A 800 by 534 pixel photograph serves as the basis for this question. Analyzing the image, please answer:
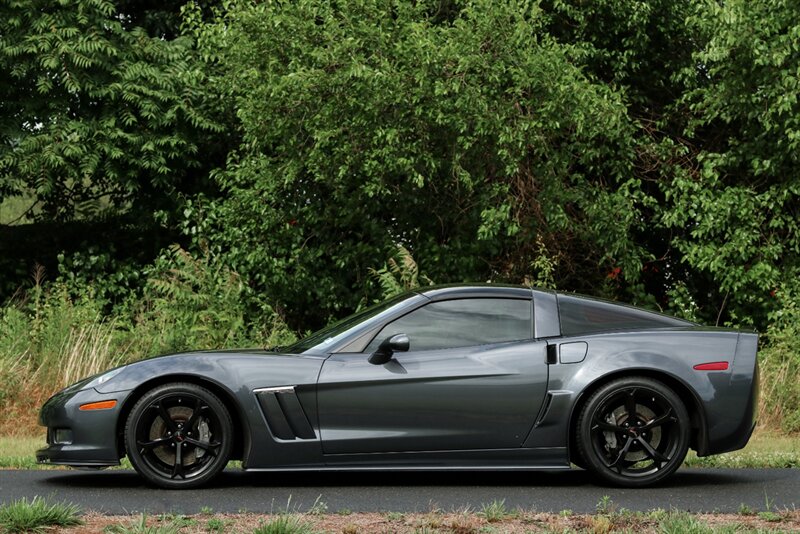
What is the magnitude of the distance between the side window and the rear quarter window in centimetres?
27

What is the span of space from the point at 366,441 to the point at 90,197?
41.9ft

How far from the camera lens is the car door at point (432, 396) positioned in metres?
7.92

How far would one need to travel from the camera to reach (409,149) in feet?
50.0

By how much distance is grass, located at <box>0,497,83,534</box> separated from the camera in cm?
618

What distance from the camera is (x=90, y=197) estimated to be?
768 inches

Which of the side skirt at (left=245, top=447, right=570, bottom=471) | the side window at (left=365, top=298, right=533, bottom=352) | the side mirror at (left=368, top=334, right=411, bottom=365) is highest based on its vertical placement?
the side window at (left=365, top=298, right=533, bottom=352)

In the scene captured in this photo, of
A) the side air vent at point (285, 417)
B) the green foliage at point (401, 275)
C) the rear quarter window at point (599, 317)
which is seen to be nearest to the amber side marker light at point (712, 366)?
the rear quarter window at point (599, 317)

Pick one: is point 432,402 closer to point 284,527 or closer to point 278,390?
point 278,390

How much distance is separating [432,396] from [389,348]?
0.43m

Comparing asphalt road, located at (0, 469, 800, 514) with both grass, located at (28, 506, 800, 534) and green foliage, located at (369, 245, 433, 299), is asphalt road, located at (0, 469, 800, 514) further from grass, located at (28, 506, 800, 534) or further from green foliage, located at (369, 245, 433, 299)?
green foliage, located at (369, 245, 433, 299)

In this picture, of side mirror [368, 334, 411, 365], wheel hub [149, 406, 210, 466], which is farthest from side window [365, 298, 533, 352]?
wheel hub [149, 406, 210, 466]

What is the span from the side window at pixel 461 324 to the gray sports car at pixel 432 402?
0.01m

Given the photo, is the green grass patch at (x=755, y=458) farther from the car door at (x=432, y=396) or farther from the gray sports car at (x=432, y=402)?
the car door at (x=432, y=396)

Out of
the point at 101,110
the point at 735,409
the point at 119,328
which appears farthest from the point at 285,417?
the point at 101,110
